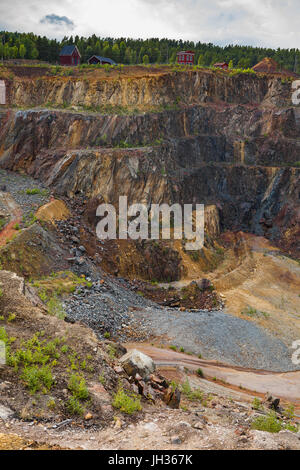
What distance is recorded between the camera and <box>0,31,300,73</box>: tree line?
175 ft

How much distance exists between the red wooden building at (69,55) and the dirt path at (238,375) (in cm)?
4527

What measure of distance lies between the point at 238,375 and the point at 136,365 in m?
8.11

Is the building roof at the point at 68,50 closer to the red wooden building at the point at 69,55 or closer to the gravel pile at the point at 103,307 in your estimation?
the red wooden building at the point at 69,55

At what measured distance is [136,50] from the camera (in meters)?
69.7

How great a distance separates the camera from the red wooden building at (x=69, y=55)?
5241cm

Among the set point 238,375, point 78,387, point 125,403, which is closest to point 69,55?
point 238,375

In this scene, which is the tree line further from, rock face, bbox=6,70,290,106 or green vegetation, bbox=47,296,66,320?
green vegetation, bbox=47,296,66,320

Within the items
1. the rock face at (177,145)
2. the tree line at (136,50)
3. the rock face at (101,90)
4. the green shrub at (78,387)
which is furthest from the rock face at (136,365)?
the tree line at (136,50)

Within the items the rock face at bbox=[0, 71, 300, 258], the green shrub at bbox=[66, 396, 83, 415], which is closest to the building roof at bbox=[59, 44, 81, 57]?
the rock face at bbox=[0, 71, 300, 258]

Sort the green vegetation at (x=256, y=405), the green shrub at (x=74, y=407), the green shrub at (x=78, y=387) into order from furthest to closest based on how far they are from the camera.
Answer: the green vegetation at (x=256, y=405) < the green shrub at (x=78, y=387) < the green shrub at (x=74, y=407)

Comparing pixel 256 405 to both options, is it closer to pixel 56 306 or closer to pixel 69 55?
pixel 56 306
